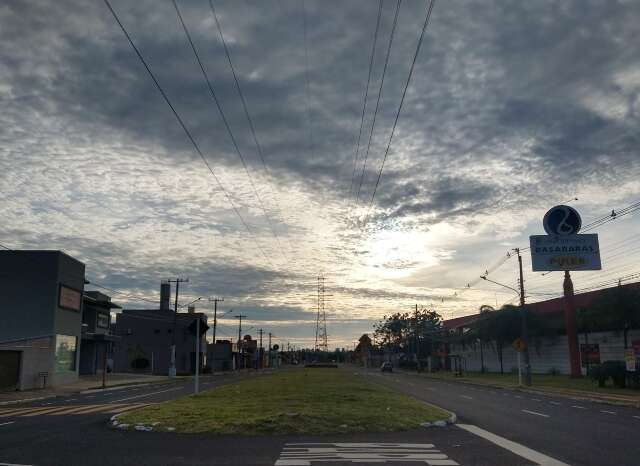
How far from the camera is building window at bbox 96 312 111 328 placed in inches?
2611

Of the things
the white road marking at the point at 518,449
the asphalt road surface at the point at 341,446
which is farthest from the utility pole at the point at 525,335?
the white road marking at the point at 518,449

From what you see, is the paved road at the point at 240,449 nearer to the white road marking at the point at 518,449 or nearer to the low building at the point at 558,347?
the white road marking at the point at 518,449

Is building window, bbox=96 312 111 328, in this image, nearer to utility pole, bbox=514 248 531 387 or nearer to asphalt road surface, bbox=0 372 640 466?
utility pole, bbox=514 248 531 387

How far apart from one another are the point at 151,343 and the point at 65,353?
143ft

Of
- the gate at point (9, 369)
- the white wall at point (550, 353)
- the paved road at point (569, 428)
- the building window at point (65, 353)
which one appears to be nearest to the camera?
the paved road at point (569, 428)

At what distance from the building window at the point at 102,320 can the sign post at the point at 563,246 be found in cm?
4627

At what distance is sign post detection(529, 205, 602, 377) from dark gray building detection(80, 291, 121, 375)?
4178 cm

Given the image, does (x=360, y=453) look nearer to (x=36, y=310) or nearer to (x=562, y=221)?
(x=562, y=221)

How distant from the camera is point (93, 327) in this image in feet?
210

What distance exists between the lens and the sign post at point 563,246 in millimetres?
39156

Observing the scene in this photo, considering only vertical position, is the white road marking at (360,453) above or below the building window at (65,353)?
below

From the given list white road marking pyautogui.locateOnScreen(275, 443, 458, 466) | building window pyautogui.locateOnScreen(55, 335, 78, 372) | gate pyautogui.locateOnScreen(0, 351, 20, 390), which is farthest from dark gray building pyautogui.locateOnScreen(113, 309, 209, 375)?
white road marking pyautogui.locateOnScreen(275, 443, 458, 466)

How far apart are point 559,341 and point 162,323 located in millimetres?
54497

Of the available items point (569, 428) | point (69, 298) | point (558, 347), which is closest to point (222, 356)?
point (558, 347)
